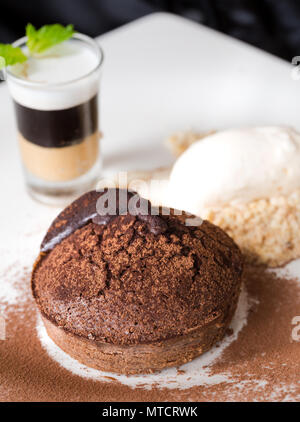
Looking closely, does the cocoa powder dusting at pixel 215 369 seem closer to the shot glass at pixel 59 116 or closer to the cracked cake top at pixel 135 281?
the cracked cake top at pixel 135 281

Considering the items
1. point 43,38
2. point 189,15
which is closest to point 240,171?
point 43,38

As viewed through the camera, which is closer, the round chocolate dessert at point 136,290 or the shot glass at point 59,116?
the round chocolate dessert at point 136,290

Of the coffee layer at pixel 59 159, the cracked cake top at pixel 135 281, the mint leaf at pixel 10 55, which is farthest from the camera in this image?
the coffee layer at pixel 59 159

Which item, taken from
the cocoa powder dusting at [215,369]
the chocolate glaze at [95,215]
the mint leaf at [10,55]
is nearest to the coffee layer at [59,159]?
the mint leaf at [10,55]

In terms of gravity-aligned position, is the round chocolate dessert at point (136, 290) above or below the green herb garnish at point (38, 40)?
below

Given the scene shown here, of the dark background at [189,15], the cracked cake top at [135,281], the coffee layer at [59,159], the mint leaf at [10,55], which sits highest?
the mint leaf at [10,55]

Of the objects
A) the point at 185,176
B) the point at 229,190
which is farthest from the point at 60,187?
the point at 229,190

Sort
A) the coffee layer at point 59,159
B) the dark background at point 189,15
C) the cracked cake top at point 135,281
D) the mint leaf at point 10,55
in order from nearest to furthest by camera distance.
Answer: the cracked cake top at point 135,281
the mint leaf at point 10,55
the coffee layer at point 59,159
the dark background at point 189,15
